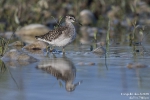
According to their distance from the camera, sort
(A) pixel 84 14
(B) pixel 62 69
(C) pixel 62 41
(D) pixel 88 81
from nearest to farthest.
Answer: (D) pixel 88 81, (B) pixel 62 69, (C) pixel 62 41, (A) pixel 84 14

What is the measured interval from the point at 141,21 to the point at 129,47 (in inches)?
258

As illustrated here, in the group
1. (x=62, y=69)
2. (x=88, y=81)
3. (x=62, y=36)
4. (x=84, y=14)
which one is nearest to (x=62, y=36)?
(x=62, y=36)

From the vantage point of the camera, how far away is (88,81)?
26.4 feet

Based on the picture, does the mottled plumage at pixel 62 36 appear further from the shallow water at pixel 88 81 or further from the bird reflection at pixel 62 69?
the bird reflection at pixel 62 69

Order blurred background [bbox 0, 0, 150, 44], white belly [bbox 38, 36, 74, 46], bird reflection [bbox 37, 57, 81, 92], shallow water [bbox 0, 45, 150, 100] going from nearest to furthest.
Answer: shallow water [bbox 0, 45, 150, 100], bird reflection [bbox 37, 57, 81, 92], white belly [bbox 38, 36, 74, 46], blurred background [bbox 0, 0, 150, 44]

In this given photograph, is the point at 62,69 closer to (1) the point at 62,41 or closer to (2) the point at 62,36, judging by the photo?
(1) the point at 62,41

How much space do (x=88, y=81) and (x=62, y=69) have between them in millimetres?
1183

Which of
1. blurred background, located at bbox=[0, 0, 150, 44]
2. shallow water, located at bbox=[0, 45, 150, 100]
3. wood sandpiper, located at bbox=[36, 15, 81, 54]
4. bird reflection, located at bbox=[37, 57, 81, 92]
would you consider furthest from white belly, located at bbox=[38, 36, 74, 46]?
blurred background, located at bbox=[0, 0, 150, 44]

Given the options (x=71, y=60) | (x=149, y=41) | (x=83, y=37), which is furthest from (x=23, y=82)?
(x=83, y=37)

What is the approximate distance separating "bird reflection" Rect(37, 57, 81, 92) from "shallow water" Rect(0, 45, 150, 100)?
4 cm

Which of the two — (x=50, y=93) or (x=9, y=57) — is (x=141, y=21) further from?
(x=50, y=93)

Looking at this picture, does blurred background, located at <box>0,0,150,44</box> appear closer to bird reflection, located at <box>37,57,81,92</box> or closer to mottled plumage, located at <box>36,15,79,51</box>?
mottled plumage, located at <box>36,15,79,51</box>

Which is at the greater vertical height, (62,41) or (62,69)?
(62,41)

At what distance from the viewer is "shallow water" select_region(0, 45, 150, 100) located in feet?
23.1
